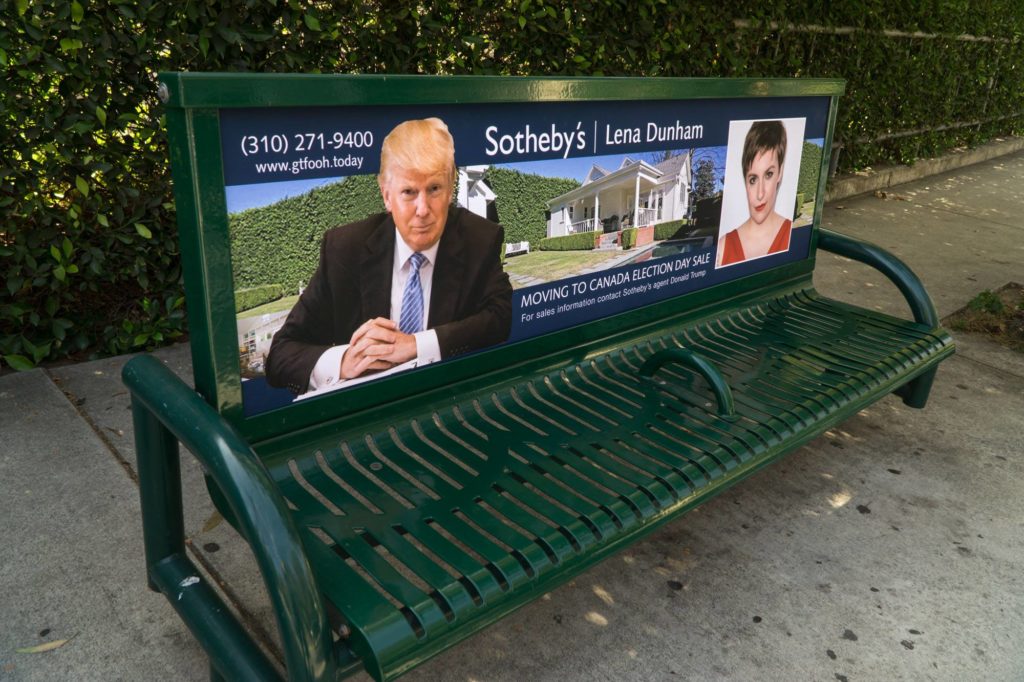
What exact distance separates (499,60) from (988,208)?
6.00 metres

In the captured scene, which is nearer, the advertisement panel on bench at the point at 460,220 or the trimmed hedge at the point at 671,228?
the advertisement panel on bench at the point at 460,220

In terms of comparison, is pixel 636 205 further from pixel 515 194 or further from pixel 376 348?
pixel 376 348

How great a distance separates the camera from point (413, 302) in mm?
2107

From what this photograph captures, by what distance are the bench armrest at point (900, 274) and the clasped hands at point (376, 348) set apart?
213cm

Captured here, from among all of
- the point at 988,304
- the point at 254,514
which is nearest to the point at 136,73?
the point at 254,514

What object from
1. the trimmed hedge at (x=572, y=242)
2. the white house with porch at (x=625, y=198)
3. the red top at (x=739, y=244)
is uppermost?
the white house with porch at (x=625, y=198)

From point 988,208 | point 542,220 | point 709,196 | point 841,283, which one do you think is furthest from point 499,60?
point 988,208

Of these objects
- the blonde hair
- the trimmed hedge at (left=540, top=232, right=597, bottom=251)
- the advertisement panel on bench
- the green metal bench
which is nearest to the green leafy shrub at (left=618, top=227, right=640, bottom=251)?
the advertisement panel on bench

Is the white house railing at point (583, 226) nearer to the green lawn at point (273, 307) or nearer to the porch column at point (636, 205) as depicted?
the porch column at point (636, 205)

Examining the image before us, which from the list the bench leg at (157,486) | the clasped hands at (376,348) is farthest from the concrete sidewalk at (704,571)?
the clasped hands at (376,348)

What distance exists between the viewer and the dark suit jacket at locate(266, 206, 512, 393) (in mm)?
1922

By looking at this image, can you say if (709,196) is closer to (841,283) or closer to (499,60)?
(499,60)

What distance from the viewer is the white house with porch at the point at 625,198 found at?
8.09 feet

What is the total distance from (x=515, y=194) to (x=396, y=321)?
51 cm
